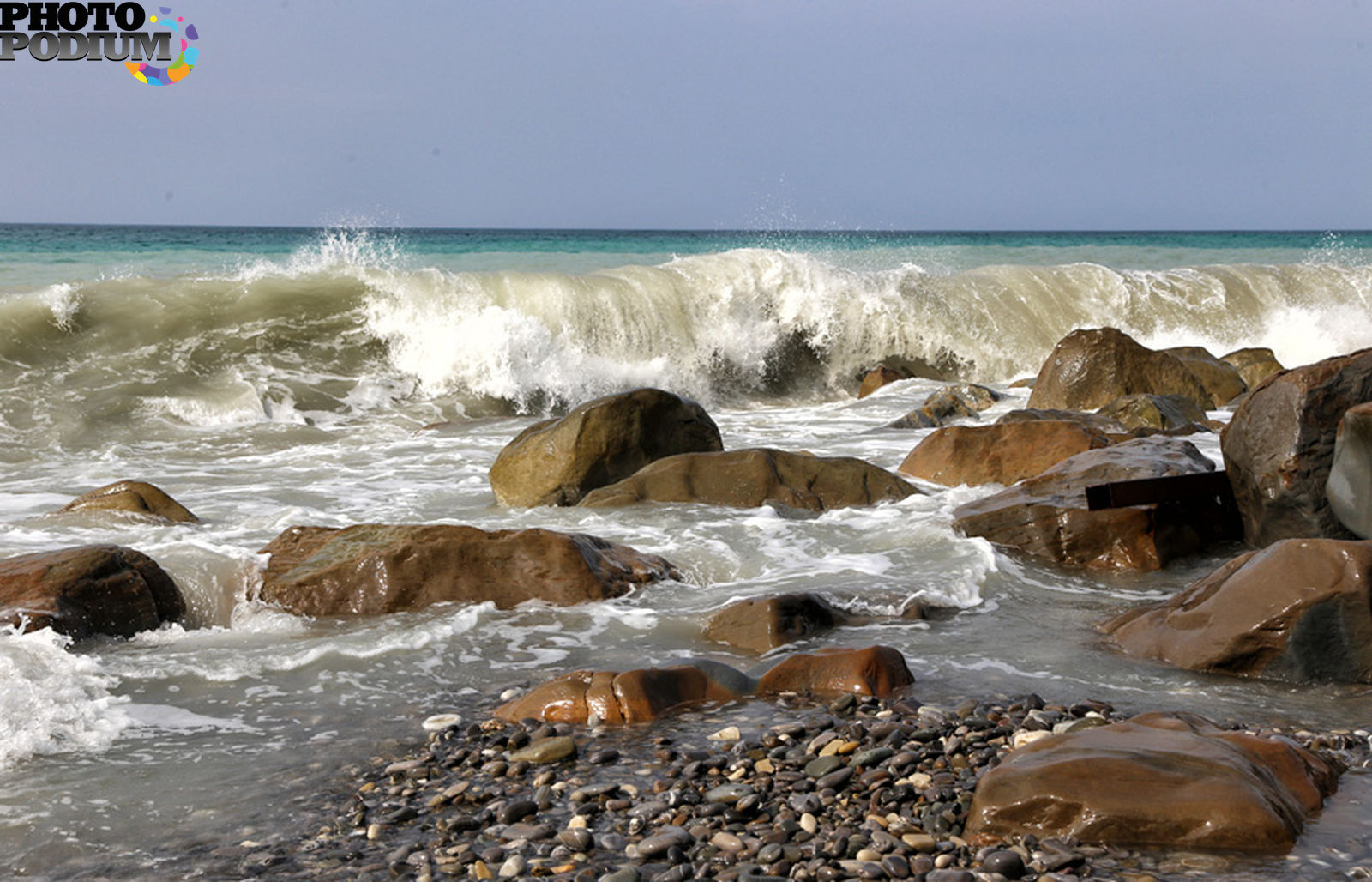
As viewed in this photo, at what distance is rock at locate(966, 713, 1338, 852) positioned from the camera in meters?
2.94

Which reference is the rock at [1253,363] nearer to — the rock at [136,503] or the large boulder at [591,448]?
the large boulder at [591,448]

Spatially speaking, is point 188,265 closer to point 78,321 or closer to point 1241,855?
point 78,321

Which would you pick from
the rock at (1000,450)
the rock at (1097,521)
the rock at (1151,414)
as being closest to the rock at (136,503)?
the rock at (1097,521)

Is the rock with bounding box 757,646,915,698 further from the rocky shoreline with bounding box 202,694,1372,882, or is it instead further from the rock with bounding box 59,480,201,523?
the rock with bounding box 59,480,201,523

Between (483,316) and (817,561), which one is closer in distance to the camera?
(817,561)

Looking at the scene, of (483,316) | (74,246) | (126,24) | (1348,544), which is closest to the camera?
(1348,544)

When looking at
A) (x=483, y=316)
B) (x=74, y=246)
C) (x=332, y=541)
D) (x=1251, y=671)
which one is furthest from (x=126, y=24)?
(x=74, y=246)

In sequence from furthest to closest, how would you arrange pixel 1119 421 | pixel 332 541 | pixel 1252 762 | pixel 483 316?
pixel 483 316 < pixel 1119 421 < pixel 332 541 < pixel 1252 762

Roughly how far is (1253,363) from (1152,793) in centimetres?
1182

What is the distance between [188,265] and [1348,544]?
85.7 ft

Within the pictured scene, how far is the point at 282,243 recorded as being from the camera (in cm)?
4294

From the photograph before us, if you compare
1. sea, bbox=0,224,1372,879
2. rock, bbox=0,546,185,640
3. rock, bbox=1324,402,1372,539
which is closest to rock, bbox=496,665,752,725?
sea, bbox=0,224,1372,879

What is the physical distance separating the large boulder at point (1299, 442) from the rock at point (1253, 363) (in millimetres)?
7484

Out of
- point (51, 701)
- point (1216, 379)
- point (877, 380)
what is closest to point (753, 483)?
point (51, 701)
